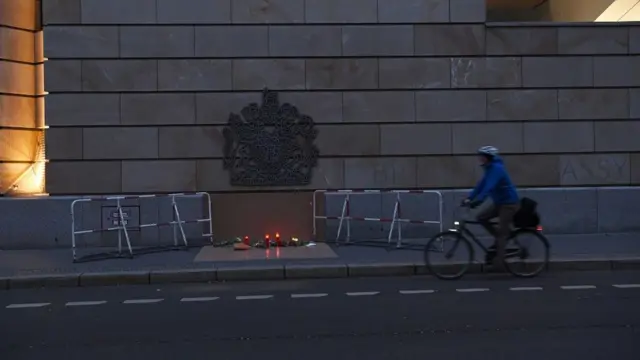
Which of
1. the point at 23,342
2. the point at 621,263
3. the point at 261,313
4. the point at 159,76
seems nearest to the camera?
the point at 23,342

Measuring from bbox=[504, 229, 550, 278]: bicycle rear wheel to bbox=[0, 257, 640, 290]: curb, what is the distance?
0.55 m

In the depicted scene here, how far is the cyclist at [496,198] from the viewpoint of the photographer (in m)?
10.5

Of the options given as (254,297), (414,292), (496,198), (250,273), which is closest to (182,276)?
(250,273)

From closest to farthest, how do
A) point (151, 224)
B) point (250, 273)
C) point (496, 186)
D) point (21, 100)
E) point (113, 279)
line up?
point (496, 186) < point (113, 279) < point (250, 273) < point (151, 224) < point (21, 100)

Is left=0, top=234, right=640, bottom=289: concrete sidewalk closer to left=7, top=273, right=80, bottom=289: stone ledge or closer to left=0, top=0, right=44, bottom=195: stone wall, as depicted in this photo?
left=7, top=273, right=80, bottom=289: stone ledge

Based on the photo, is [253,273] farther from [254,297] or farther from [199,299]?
[199,299]

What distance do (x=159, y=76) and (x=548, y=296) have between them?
840cm

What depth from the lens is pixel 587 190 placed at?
582 inches

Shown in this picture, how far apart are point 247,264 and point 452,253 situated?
10.4 ft

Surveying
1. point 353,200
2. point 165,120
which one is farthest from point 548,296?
point 165,120

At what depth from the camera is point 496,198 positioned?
10711mm

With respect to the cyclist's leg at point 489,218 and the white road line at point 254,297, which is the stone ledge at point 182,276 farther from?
the cyclist's leg at point 489,218

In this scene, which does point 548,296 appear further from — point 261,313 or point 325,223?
point 325,223

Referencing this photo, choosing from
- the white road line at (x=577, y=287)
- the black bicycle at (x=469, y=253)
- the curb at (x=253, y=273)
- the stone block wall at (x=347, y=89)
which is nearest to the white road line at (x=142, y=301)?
the curb at (x=253, y=273)
